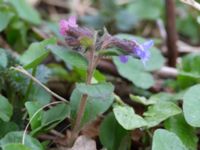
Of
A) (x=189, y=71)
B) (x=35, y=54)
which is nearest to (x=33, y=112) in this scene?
(x=35, y=54)

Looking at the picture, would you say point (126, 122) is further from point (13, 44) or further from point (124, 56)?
point (13, 44)

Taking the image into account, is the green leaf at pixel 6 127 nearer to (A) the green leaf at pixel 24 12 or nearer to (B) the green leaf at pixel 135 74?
(B) the green leaf at pixel 135 74

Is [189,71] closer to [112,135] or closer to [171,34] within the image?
[171,34]

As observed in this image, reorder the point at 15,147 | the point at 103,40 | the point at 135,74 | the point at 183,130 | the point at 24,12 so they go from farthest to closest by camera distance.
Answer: the point at 24,12 < the point at 135,74 < the point at 183,130 < the point at 103,40 < the point at 15,147

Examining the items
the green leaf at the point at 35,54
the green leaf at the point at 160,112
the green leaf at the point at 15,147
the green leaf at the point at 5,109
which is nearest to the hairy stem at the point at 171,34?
the green leaf at the point at 160,112

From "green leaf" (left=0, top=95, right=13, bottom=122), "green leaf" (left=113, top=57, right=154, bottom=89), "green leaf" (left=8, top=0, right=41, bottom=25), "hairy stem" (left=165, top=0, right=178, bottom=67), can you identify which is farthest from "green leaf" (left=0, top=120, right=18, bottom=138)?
"hairy stem" (left=165, top=0, right=178, bottom=67)

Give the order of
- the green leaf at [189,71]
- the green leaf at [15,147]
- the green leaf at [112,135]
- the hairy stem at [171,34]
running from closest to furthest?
1. the green leaf at [15,147]
2. the green leaf at [112,135]
3. the green leaf at [189,71]
4. the hairy stem at [171,34]
